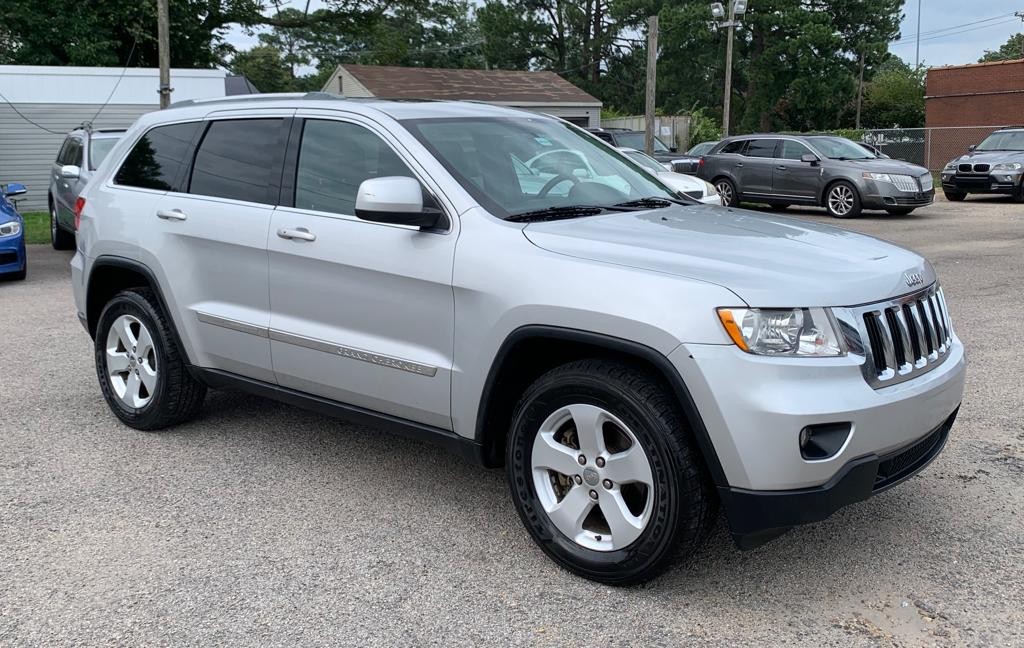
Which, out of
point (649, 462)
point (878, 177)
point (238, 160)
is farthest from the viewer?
point (878, 177)

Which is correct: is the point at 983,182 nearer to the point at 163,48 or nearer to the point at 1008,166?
the point at 1008,166

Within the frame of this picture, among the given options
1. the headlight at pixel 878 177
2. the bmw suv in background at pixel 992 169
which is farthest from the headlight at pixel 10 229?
the bmw suv in background at pixel 992 169

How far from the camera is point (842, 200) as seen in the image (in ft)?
58.2

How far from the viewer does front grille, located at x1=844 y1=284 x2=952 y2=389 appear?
3.21m

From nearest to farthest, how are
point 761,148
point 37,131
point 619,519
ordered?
point 619,519
point 761,148
point 37,131

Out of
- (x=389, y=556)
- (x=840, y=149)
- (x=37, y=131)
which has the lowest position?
(x=389, y=556)

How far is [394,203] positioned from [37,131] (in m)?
21.8

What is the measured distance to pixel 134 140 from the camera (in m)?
5.41

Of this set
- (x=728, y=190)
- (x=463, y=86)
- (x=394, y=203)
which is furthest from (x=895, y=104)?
(x=394, y=203)

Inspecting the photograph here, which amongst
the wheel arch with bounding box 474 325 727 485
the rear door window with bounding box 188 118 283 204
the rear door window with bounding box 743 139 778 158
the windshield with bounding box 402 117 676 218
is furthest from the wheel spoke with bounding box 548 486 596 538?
the rear door window with bounding box 743 139 778 158

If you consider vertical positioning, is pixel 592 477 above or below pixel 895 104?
below

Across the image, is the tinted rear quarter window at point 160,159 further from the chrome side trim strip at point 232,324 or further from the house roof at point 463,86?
the house roof at point 463,86

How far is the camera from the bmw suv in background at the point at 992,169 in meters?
20.0

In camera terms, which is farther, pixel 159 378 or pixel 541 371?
pixel 159 378
